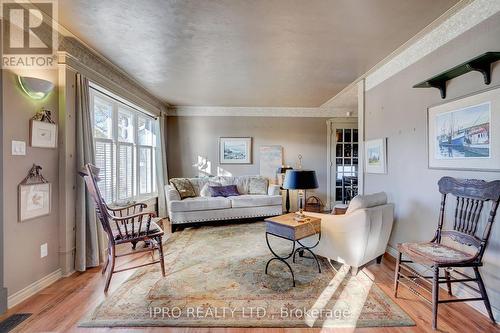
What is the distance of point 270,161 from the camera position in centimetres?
624

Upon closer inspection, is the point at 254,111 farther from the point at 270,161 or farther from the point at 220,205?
the point at 220,205

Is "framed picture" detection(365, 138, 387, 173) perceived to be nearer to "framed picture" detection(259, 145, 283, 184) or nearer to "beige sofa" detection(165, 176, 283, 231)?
"beige sofa" detection(165, 176, 283, 231)

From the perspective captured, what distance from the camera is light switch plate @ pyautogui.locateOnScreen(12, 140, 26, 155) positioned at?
2121mm

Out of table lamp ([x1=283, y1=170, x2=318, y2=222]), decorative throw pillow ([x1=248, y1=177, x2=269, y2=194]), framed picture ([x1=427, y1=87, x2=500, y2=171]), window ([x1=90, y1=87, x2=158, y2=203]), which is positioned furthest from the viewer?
decorative throw pillow ([x1=248, y1=177, x2=269, y2=194])

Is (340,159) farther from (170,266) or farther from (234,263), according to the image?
(170,266)

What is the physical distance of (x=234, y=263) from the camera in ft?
9.84

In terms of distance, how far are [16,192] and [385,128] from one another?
4.27m

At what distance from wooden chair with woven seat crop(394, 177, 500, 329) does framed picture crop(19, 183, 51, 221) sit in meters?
3.43

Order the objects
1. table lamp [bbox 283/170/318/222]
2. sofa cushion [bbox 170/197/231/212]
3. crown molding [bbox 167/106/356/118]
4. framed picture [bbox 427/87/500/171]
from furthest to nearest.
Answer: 1. crown molding [bbox 167/106/356/118]
2. sofa cushion [bbox 170/197/231/212]
3. table lamp [bbox 283/170/318/222]
4. framed picture [bbox 427/87/500/171]

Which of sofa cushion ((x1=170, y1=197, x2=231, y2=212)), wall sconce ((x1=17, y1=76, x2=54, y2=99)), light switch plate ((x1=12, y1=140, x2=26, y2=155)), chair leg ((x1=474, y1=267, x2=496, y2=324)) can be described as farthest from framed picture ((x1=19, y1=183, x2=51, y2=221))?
chair leg ((x1=474, y1=267, x2=496, y2=324))

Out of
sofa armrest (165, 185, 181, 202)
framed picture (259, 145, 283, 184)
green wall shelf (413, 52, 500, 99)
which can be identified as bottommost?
sofa armrest (165, 185, 181, 202)

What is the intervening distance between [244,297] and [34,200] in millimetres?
2199

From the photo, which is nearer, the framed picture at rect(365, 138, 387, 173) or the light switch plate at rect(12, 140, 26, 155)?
the light switch plate at rect(12, 140, 26, 155)

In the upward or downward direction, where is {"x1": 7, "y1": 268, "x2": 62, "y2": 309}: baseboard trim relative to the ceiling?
downward
